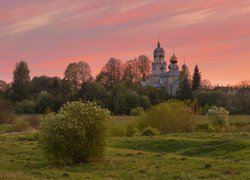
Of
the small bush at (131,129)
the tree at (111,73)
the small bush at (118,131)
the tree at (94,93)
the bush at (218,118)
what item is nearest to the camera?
the small bush at (131,129)

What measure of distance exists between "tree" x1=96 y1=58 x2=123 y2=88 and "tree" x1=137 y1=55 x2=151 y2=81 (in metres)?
14.1

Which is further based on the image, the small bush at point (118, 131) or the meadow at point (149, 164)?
the small bush at point (118, 131)

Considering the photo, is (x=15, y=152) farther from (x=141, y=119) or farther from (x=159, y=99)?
(x=159, y=99)

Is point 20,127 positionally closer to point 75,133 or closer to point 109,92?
point 75,133

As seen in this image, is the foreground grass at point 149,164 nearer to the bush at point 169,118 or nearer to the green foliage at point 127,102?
the bush at point 169,118

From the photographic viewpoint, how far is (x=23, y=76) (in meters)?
127

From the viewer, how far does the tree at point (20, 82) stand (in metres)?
120

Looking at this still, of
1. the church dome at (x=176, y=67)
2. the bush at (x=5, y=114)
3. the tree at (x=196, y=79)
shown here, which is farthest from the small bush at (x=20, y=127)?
the church dome at (x=176, y=67)

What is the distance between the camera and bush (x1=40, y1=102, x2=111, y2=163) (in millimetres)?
27312

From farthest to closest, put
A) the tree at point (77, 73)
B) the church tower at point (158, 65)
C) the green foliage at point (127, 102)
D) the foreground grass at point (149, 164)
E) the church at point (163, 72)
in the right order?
the church tower at point (158, 65) < the church at point (163, 72) < the tree at point (77, 73) < the green foliage at point (127, 102) < the foreground grass at point (149, 164)

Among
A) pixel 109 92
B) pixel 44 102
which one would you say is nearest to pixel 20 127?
pixel 44 102

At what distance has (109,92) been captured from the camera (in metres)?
109

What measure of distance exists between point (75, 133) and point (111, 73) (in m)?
106

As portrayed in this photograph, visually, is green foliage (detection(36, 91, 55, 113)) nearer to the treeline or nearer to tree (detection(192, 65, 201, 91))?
the treeline
